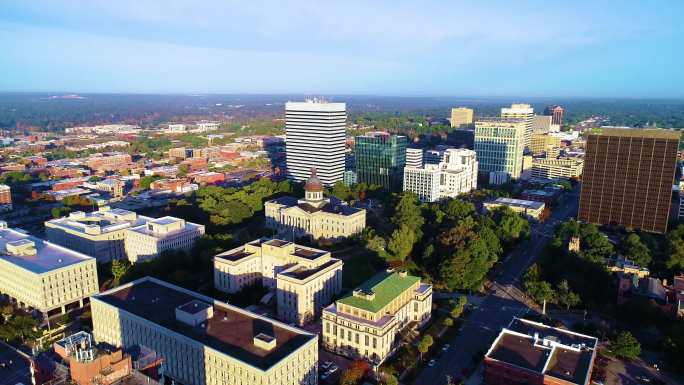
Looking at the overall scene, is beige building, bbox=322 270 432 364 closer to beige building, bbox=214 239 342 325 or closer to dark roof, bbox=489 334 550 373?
beige building, bbox=214 239 342 325

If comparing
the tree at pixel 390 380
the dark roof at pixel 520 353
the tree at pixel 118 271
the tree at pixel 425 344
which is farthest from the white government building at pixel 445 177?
the tree at pixel 390 380

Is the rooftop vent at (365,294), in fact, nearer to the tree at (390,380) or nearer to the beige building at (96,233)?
the tree at (390,380)

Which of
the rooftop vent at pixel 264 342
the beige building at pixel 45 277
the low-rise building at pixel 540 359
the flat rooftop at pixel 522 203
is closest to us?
the rooftop vent at pixel 264 342

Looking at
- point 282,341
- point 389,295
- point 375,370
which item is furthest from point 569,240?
point 282,341

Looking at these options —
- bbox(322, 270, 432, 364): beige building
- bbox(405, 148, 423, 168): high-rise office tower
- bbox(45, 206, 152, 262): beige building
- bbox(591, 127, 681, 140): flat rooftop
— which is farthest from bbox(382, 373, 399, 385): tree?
bbox(405, 148, 423, 168): high-rise office tower

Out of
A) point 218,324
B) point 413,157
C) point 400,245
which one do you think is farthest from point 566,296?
point 413,157
